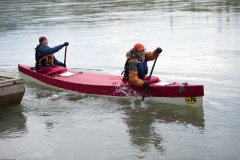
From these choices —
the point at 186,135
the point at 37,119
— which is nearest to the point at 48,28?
the point at 37,119

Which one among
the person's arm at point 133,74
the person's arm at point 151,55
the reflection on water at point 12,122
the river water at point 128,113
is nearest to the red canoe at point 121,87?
the river water at point 128,113

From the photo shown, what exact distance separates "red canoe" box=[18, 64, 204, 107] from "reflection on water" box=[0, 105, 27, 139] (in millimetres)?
1460

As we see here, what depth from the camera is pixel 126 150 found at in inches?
282

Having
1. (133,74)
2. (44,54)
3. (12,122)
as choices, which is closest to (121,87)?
(133,74)

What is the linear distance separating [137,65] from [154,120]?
137cm

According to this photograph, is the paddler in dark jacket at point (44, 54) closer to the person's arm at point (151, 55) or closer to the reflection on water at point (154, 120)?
the person's arm at point (151, 55)

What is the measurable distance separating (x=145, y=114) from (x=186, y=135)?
55.6 inches

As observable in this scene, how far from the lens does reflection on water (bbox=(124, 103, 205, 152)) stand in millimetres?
7582

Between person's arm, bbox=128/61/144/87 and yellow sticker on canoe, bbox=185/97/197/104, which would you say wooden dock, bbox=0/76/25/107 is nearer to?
person's arm, bbox=128/61/144/87

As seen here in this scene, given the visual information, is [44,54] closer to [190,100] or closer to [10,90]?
[10,90]

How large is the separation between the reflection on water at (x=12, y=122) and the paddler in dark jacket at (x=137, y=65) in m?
2.21

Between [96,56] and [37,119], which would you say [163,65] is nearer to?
[96,56]

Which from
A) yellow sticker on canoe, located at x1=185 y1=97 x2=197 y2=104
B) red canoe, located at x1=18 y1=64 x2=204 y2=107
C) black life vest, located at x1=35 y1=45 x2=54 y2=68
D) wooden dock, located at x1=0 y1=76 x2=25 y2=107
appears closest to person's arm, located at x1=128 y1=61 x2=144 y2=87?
red canoe, located at x1=18 y1=64 x2=204 y2=107

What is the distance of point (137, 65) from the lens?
9531 millimetres
